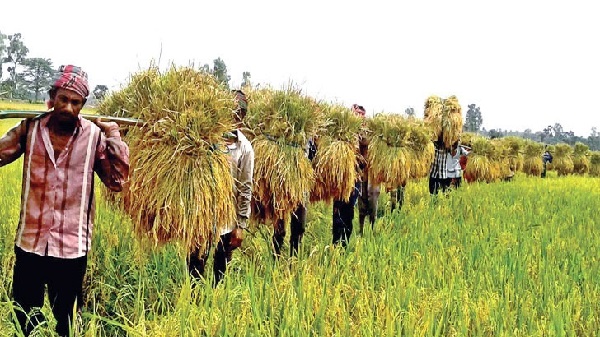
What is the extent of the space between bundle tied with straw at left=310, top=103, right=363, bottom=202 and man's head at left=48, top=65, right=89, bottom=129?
233 cm

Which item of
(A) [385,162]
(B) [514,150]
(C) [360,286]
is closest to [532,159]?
(B) [514,150]

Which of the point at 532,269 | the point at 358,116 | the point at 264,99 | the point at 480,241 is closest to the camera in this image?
the point at 532,269

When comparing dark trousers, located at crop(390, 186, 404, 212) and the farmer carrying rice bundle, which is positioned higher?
the farmer carrying rice bundle

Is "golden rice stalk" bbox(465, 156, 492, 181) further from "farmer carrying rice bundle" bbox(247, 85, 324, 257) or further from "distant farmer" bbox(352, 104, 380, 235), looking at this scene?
"farmer carrying rice bundle" bbox(247, 85, 324, 257)

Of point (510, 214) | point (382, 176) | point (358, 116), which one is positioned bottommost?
point (510, 214)

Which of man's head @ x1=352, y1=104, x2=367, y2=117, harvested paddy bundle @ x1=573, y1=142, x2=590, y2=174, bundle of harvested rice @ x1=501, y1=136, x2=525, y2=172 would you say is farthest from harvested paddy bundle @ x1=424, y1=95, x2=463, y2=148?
harvested paddy bundle @ x1=573, y1=142, x2=590, y2=174

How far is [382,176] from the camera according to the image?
5.59 meters

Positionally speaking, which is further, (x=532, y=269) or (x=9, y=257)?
(x=532, y=269)

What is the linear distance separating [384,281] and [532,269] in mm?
1175

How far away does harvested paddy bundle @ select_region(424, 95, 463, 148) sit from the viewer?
7.29m

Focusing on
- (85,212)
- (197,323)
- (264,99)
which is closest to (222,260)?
(197,323)

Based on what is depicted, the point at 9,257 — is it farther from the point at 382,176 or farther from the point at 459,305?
the point at 382,176

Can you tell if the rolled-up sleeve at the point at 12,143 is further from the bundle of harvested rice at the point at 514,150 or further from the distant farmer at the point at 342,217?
the bundle of harvested rice at the point at 514,150

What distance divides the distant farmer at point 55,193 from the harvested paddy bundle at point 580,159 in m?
21.8
